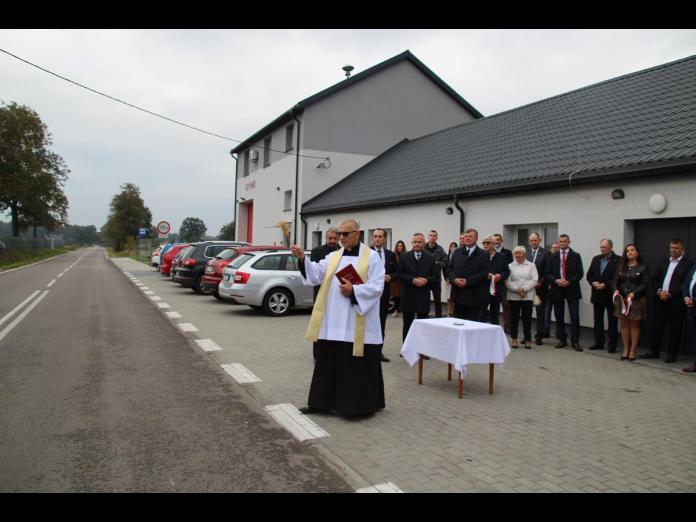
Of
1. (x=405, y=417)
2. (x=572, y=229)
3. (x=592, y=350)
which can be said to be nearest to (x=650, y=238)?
(x=572, y=229)

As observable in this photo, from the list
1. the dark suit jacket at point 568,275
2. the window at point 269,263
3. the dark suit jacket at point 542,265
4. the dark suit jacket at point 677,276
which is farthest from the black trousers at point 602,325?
the window at point 269,263

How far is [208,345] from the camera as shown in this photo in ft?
30.1

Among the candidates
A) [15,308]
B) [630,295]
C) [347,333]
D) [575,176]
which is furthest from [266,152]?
[347,333]

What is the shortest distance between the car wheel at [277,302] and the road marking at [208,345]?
3.35 metres

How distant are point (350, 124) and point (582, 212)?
15.8m

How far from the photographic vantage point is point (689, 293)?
24.8 feet

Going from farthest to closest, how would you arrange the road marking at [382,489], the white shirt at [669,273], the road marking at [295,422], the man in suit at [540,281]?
Answer: the man in suit at [540,281], the white shirt at [669,273], the road marking at [295,422], the road marking at [382,489]

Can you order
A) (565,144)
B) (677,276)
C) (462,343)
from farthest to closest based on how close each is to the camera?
→ (565,144), (677,276), (462,343)

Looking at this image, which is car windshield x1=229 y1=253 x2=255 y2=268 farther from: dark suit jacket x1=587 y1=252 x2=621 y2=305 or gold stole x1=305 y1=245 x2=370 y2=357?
gold stole x1=305 y1=245 x2=370 y2=357

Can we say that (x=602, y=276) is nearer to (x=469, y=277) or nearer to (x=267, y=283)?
(x=469, y=277)

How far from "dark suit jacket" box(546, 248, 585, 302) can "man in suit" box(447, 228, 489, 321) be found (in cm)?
196

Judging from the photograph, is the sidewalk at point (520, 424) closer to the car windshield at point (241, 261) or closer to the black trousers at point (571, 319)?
the black trousers at point (571, 319)

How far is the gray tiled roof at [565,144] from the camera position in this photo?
370 inches
